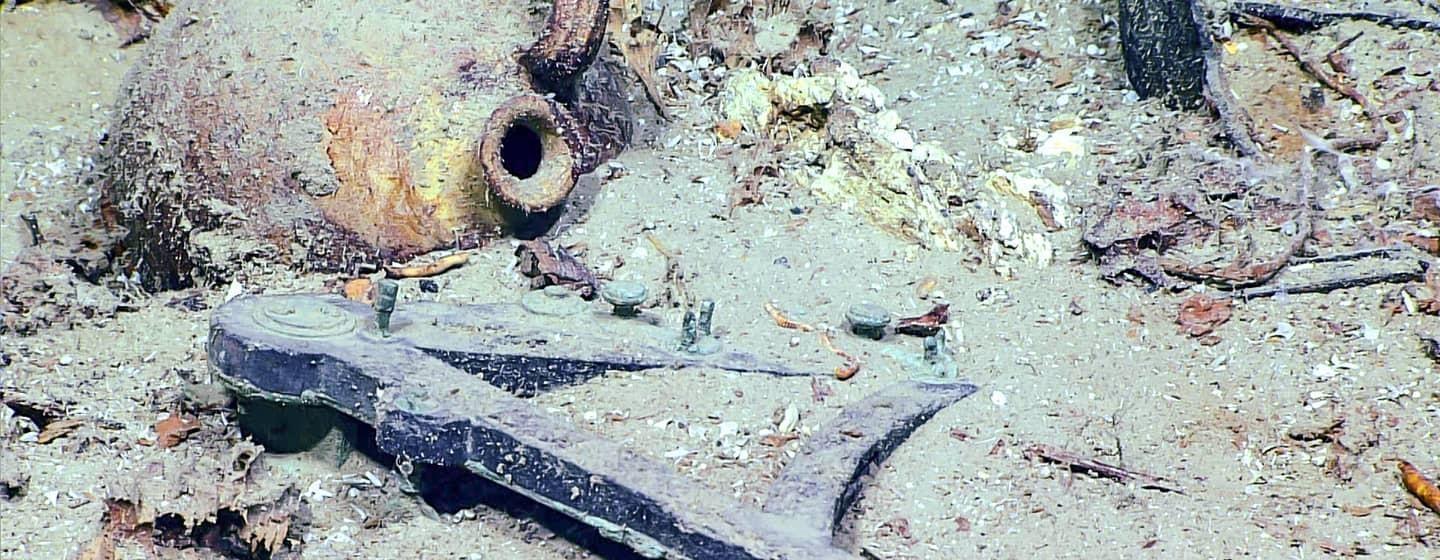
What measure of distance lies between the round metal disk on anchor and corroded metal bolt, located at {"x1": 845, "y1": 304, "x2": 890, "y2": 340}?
1.10 metres

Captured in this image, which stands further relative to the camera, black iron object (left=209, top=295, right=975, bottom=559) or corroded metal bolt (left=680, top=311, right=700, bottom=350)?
corroded metal bolt (left=680, top=311, right=700, bottom=350)

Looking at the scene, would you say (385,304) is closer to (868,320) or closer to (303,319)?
(303,319)

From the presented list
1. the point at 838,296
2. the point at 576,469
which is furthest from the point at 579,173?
the point at 576,469

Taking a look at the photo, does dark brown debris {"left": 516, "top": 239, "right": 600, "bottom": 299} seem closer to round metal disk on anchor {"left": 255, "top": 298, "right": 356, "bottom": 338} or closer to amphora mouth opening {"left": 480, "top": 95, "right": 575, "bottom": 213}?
amphora mouth opening {"left": 480, "top": 95, "right": 575, "bottom": 213}

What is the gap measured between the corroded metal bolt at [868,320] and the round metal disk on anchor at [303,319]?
1.10m

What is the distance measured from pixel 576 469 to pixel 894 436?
68 centimetres

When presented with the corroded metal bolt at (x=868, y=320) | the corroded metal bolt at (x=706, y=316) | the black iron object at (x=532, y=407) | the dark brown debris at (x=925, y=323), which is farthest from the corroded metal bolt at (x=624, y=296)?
the dark brown debris at (x=925, y=323)

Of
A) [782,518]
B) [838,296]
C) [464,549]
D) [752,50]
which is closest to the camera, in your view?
[782,518]

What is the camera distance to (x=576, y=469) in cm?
256

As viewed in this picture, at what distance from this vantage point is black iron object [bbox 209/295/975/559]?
249 centimetres

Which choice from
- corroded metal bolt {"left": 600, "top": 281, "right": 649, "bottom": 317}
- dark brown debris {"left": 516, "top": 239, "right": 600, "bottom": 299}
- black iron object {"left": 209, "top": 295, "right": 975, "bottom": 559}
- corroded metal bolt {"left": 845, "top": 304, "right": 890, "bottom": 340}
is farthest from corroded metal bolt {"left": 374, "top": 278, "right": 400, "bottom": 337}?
corroded metal bolt {"left": 845, "top": 304, "right": 890, "bottom": 340}

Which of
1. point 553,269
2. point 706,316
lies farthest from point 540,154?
→ point 706,316

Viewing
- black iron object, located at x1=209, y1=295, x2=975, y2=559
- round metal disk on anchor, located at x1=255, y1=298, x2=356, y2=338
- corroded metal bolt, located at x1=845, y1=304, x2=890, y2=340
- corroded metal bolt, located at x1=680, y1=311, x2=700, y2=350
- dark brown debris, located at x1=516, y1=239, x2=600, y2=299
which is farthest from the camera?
dark brown debris, located at x1=516, y1=239, x2=600, y2=299

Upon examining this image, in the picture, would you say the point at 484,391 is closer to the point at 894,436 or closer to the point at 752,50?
the point at 894,436
